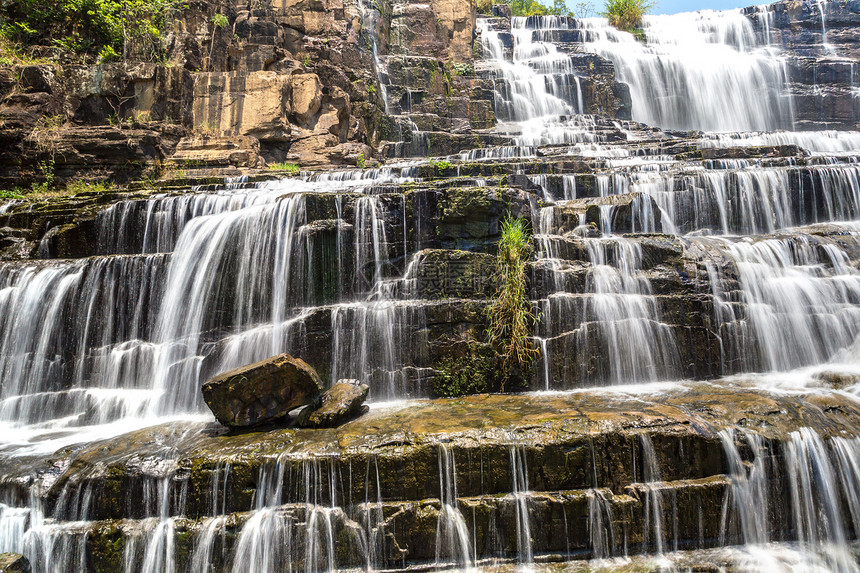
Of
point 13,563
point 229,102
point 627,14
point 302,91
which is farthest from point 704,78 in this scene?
point 13,563

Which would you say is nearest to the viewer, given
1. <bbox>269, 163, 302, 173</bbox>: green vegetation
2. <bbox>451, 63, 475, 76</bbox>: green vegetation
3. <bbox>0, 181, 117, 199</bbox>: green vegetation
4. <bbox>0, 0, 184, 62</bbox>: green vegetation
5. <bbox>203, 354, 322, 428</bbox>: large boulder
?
<bbox>203, 354, 322, 428</bbox>: large boulder

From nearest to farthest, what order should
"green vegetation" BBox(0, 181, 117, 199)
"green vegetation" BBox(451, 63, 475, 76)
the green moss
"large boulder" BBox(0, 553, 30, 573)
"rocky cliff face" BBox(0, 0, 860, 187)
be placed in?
1. "large boulder" BBox(0, 553, 30, 573)
2. the green moss
3. "green vegetation" BBox(0, 181, 117, 199)
4. "rocky cliff face" BBox(0, 0, 860, 187)
5. "green vegetation" BBox(451, 63, 475, 76)

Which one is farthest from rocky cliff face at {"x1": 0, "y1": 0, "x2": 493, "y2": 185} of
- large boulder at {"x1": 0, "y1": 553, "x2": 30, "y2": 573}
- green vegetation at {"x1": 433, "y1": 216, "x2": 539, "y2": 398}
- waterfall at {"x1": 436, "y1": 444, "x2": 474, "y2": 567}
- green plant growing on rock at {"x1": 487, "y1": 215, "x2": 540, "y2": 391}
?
waterfall at {"x1": 436, "y1": 444, "x2": 474, "y2": 567}

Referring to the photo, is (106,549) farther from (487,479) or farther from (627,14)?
(627,14)

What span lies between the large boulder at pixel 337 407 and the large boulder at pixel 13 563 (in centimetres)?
259

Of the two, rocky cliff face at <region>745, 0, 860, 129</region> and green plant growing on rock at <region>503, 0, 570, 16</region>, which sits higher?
green plant growing on rock at <region>503, 0, 570, 16</region>

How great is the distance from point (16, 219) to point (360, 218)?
6.87 m

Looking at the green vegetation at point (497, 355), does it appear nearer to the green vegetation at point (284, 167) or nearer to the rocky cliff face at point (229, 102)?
the green vegetation at point (284, 167)

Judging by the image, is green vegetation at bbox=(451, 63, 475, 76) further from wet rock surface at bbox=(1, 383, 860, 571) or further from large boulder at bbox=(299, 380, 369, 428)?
wet rock surface at bbox=(1, 383, 860, 571)

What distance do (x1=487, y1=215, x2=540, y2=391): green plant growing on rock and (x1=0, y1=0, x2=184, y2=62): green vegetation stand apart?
562 inches

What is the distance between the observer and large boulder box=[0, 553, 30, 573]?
434 cm

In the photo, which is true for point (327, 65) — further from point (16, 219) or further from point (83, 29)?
point (16, 219)

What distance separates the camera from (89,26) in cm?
1603

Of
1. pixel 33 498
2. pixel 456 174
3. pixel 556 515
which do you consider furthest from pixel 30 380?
pixel 456 174
